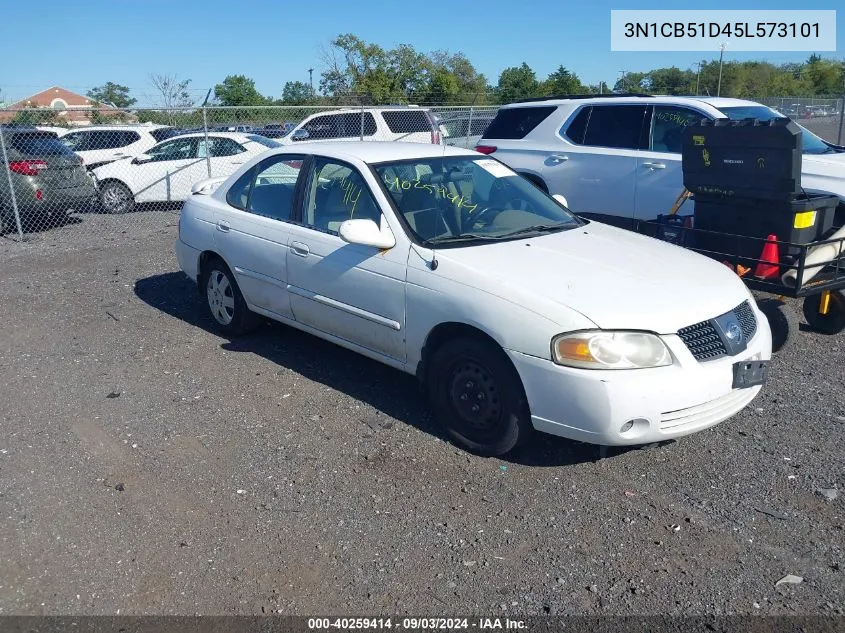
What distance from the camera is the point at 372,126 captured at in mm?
15531

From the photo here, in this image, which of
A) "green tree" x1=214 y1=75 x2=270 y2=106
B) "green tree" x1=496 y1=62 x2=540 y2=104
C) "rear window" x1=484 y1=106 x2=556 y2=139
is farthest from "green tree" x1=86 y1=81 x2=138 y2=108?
"rear window" x1=484 y1=106 x2=556 y2=139

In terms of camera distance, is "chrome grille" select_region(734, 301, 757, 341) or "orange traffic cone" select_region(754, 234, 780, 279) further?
"orange traffic cone" select_region(754, 234, 780, 279)

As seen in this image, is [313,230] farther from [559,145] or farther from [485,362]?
[559,145]

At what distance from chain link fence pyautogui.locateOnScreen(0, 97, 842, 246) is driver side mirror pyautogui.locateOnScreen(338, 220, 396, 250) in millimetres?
7169

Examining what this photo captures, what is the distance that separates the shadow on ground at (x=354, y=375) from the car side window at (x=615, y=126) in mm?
4420

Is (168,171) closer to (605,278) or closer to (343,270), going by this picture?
(343,270)

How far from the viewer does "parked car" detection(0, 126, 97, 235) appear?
11766 millimetres

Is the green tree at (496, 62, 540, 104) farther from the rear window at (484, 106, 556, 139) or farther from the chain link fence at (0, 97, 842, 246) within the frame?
the rear window at (484, 106, 556, 139)

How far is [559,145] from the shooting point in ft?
30.2

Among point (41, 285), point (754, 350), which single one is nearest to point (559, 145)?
point (754, 350)

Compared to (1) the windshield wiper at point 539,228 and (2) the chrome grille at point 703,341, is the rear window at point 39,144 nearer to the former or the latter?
(1) the windshield wiper at point 539,228

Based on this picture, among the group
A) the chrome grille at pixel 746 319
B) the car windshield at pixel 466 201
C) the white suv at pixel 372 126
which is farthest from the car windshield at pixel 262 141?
the chrome grille at pixel 746 319

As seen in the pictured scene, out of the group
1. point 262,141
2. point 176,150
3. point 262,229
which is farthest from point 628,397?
point 176,150

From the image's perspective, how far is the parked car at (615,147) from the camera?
8.18 metres
